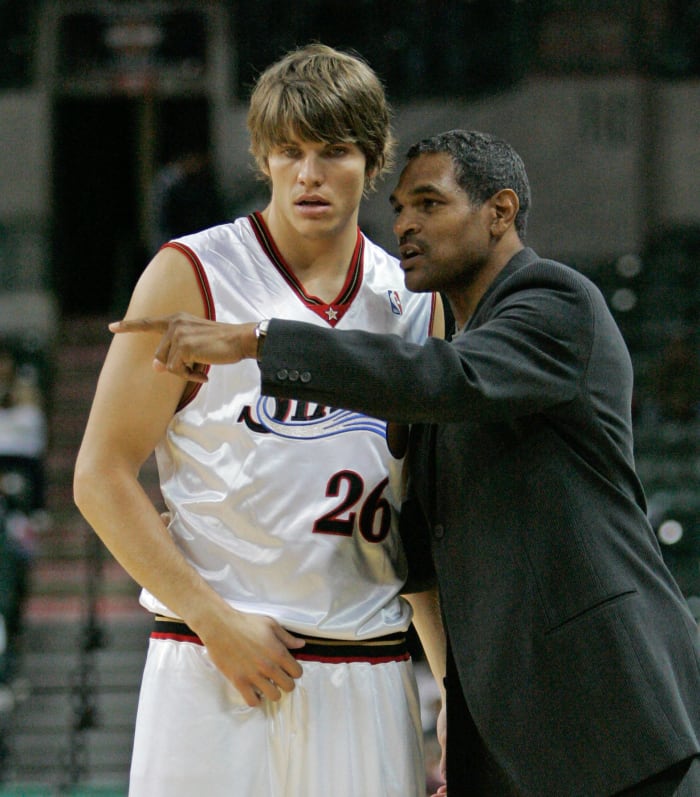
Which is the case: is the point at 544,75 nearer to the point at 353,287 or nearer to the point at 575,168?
the point at 575,168

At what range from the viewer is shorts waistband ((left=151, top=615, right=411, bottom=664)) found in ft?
8.29

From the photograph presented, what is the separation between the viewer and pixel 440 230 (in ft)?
8.46

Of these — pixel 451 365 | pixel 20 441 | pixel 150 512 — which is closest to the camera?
pixel 451 365

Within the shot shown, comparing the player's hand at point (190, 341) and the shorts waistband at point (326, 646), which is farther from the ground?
the player's hand at point (190, 341)

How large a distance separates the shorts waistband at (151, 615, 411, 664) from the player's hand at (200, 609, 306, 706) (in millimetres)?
75

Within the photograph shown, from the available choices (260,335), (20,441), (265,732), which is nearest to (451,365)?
(260,335)

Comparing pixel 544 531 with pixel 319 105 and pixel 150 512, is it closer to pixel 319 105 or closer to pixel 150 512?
pixel 150 512

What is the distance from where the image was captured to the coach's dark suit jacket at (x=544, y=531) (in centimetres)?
224

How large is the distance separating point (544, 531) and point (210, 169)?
8.25m

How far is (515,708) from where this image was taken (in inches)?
93.4

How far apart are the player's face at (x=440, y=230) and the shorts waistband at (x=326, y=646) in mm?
698

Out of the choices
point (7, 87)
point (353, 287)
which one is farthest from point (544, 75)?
point (353, 287)

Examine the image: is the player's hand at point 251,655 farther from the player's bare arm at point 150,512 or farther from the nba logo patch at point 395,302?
the nba logo patch at point 395,302

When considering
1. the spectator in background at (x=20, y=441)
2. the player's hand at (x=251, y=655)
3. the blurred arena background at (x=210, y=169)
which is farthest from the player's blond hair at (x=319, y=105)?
the spectator in background at (x=20, y=441)
